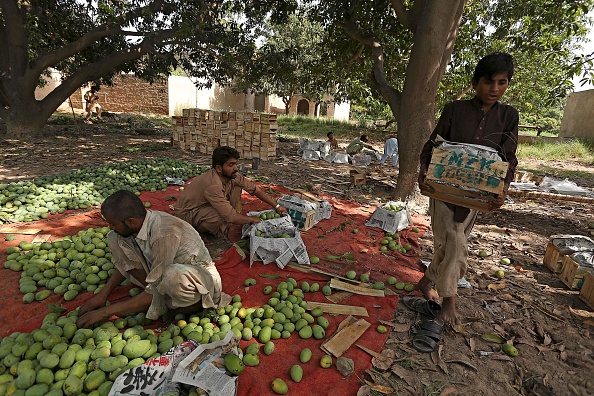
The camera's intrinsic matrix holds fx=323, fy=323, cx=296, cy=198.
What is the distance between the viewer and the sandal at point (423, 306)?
2922 millimetres

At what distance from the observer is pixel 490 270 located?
13.0 feet

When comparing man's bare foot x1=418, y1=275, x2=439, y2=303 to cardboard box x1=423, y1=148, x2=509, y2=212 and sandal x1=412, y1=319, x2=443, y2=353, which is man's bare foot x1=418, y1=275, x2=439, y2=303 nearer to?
sandal x1=412, y1=319, x2=443, y2=353

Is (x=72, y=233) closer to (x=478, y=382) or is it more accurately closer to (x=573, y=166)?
(x=478, y=382)

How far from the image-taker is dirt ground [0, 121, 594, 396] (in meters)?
2.31

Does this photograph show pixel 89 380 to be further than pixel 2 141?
No

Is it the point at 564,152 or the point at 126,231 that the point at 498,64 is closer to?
the point at 126,231

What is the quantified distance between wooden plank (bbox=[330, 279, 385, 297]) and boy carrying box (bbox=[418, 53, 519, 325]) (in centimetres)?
60

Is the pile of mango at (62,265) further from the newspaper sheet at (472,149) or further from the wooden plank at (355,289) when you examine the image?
the newspaper sheet at (472,149)

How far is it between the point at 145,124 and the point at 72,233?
12.8 meters

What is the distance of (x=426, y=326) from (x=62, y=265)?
3.43 m

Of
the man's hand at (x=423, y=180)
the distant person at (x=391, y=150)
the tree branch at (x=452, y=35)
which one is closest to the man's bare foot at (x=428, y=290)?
the man's hand at (x=423, y=180)

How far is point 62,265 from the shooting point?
316cm

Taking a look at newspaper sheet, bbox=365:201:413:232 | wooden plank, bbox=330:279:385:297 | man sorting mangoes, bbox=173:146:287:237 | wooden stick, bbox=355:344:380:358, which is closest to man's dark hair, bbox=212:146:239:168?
man sorting mangoes, bbox=173:146:287:237

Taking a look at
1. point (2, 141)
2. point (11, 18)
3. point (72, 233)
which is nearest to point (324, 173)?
point (72, 233)
